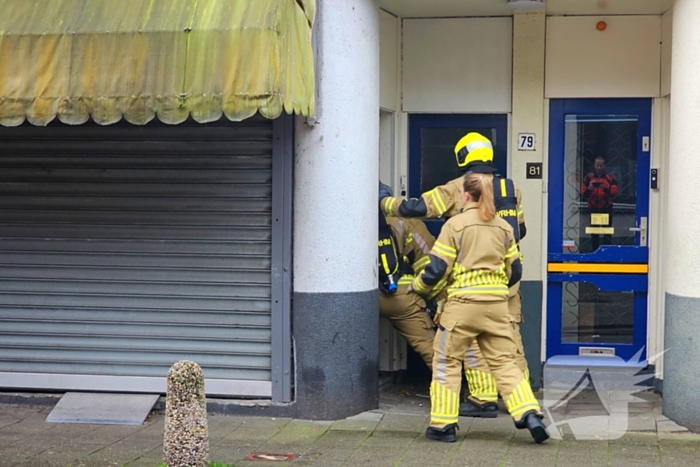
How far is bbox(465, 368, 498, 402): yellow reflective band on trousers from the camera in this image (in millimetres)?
7402

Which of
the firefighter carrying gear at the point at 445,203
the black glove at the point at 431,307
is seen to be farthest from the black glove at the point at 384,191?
the black glove at the point at 431,307

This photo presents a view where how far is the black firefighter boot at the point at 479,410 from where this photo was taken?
742 cm

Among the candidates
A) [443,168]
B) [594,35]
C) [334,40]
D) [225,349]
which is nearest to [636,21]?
[594,35]

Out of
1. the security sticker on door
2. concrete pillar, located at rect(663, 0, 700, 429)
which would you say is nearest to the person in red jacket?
the security sticker on door

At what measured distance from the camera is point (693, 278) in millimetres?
6871

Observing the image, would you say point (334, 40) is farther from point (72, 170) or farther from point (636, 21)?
point (636, 21)

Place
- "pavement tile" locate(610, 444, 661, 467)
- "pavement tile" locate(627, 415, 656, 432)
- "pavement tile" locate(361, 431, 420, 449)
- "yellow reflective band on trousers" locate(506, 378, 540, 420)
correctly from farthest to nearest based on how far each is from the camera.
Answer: "pavement tile" locate(627, 415, 656, 432)
"pavement tile" locate(361, 431, 420, 449)
"yellow reflective band on trousers" locate(506, 378, 540, 420)
"pavement tile" locate(610, 444, 661, 467)

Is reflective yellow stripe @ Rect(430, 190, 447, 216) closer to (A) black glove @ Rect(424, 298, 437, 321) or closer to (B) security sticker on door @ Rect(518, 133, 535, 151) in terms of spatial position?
(A) black glove @ Rect(424, 298, 437, 321)

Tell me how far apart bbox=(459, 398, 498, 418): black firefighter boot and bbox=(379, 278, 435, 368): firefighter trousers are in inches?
23.4

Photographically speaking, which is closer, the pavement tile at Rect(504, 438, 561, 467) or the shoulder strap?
the pavement tile at Rect(504, 438, 561, 467)

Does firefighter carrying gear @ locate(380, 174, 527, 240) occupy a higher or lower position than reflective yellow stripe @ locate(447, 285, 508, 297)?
higher

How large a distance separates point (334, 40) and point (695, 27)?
261 cm

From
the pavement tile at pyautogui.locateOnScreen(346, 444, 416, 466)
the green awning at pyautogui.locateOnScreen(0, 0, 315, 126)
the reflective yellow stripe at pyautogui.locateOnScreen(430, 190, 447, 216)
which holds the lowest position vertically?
the pavement tile at pyautogui.locateOnScreen(346, 444, 416, 466)

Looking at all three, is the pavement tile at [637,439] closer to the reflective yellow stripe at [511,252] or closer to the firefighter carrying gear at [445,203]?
the reflective yellow stripe at [511,252]
